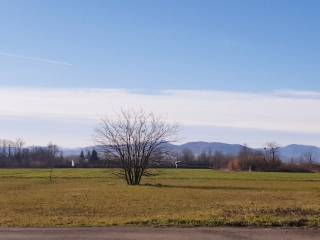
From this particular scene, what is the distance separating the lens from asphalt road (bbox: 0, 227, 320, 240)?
13883 millimetres

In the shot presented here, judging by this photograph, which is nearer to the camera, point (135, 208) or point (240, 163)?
point (135, 208)

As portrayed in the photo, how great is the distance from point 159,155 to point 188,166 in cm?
9452

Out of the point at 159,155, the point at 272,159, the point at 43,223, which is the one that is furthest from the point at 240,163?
the point at 43,223

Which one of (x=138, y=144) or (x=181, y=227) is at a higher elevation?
(x=138, y=144)

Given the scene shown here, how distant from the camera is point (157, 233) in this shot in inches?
572

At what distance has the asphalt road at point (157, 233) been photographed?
13.9m

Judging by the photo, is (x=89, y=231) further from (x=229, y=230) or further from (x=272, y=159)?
(x=272, y=159)

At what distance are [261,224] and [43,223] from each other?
597cm

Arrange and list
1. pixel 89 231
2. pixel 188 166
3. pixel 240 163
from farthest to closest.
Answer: pixel 188 166 → pixel 240 163 → pixel 89 231

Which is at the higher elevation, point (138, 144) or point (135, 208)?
point (138, 144)

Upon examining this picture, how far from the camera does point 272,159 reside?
136 m

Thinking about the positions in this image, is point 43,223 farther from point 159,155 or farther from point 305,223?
point 159,155

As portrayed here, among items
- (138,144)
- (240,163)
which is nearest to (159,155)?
(138,144)

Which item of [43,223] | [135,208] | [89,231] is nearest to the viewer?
[89,231]
